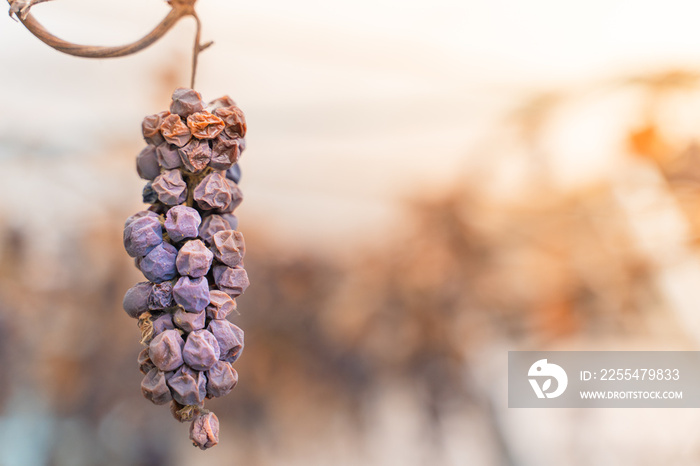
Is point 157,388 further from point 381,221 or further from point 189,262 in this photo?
point 381,221

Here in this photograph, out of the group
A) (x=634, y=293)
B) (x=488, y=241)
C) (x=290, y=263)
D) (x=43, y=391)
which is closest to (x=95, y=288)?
(x=43, y=391)

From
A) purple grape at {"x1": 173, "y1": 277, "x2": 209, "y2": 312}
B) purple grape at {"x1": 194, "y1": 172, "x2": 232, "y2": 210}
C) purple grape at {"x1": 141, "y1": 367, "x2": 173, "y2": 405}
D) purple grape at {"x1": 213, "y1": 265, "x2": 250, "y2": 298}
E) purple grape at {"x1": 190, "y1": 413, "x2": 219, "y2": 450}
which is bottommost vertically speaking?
purple grape at {"x1": 190, "y1": 413, "x2": 219, "y2": 450}

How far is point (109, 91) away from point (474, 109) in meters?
0.70

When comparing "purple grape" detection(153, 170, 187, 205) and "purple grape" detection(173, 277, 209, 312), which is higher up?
"purple grape" detection(153, 170, 187, 205)

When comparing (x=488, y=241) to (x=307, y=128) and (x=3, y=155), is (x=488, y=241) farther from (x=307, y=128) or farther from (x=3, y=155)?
(x=3, y=155)

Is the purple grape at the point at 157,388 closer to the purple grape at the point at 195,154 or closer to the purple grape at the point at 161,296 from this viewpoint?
the purple grape at the point at 161,296

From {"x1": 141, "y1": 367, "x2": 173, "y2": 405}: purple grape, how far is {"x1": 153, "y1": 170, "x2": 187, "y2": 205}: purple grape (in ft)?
0.47

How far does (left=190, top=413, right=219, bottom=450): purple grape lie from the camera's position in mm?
435

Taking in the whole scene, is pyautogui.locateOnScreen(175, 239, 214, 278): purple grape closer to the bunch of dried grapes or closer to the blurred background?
the bunch of dried grapes

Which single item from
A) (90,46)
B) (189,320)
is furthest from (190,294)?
(90,46)

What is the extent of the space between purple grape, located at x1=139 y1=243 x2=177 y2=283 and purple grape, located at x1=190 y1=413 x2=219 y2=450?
0.40 feet

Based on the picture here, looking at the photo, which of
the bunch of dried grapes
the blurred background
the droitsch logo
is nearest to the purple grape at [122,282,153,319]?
the bunch of dried grapes

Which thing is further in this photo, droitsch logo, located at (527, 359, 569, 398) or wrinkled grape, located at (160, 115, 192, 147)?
droitsch logo, located at (527, 359, 569, 398)

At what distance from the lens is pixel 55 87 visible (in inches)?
38.1
